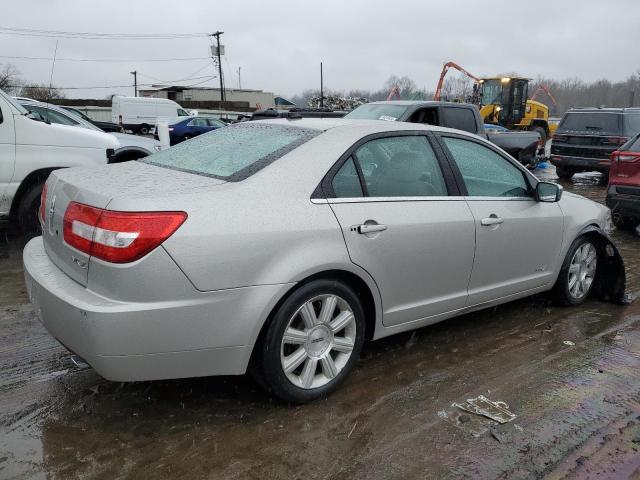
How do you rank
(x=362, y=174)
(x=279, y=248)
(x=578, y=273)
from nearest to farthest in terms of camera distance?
(x=279, y=248)
(x=362, y=174)
(x=578, y=273)

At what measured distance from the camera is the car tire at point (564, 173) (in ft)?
45.4

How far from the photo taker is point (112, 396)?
3105mm

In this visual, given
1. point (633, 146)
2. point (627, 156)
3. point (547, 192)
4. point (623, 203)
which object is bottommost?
point (623, 203)

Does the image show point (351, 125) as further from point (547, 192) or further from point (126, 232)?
point (547, 192)

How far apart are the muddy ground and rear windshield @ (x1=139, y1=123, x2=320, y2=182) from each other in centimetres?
126

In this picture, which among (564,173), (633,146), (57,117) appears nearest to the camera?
(633,146)

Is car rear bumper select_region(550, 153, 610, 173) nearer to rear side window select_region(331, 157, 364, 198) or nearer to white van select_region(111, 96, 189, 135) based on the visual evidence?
rear side window select_region(331, 157, 364, 198)

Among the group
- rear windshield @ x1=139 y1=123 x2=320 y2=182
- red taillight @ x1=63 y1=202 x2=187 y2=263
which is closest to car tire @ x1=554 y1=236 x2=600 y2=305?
rear windshield @ x1=139 y1=123 x2=320 y2=182

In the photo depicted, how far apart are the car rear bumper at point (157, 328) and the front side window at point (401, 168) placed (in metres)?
0.97

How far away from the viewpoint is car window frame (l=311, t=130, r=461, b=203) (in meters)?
3.02

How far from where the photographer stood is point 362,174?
3.23 meters

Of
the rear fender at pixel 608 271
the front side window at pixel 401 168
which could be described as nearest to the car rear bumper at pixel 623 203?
the rear fender at pixel 608 271

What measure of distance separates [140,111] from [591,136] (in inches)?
1159

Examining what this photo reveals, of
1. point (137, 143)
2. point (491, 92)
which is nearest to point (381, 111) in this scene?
point (137, 143)
